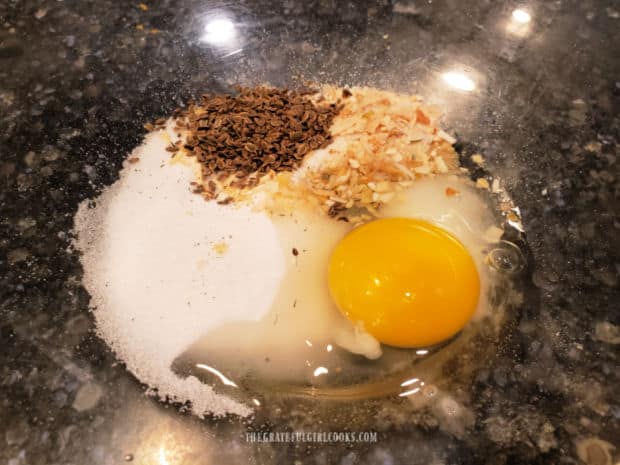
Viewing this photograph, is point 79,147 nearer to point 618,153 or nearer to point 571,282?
point 571,282

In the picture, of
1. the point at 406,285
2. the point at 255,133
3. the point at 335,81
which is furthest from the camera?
the point at 335,81

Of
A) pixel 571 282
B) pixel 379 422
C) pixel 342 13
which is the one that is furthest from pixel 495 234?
pixel 342 13

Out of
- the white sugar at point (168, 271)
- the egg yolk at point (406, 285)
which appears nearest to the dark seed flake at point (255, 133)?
the white sugar at point (168, 271)

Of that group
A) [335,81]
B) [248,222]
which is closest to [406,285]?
A: [248,222]

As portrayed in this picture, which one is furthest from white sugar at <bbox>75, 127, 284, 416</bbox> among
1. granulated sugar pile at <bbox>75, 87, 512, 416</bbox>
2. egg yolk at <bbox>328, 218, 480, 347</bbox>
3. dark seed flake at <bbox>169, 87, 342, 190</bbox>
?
egg yolk at <bbox>328, 218, 480, 347</bbox>

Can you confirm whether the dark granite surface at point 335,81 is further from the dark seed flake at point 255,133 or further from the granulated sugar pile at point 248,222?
the dark seed flake at point 255,133

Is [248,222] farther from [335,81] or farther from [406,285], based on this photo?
[335,81]
